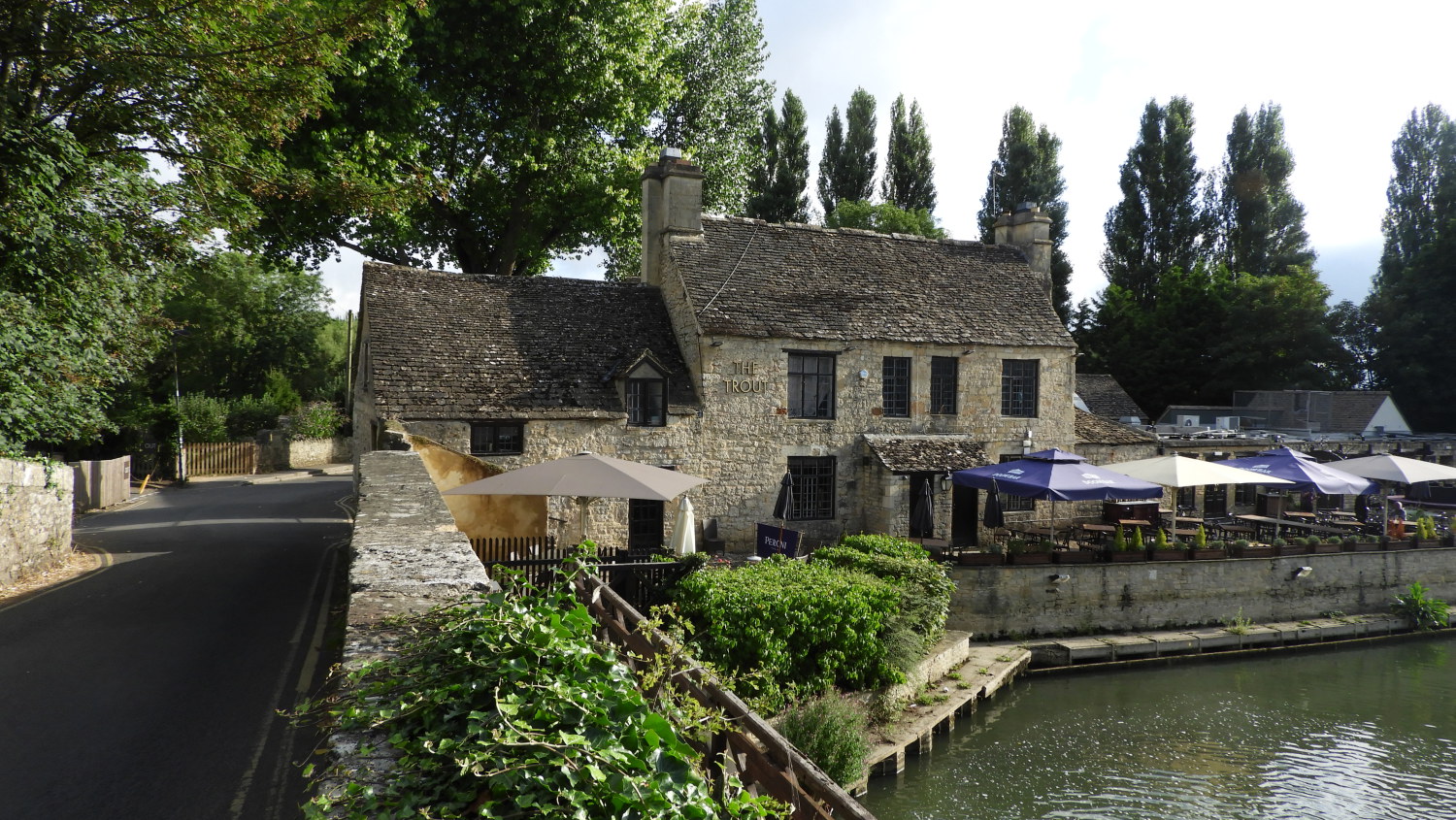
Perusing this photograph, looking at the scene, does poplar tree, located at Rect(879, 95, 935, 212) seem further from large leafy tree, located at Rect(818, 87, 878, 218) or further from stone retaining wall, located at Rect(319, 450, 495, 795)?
stone retaining wall, located at Rect(319, 450, 495, 795)

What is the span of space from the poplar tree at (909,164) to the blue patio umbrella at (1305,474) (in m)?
27.2

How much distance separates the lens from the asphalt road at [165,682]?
6680 mm

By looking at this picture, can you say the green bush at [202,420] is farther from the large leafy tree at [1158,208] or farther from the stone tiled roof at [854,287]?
the large leafy tree at [1158,208]

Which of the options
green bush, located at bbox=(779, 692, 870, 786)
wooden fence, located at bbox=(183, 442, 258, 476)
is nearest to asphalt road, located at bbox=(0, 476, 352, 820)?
green bush, located at bbox=(779, 692, 870, 786)

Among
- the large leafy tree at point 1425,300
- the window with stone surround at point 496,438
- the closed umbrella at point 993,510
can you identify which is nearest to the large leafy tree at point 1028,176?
the large leafy tree at point 1425,300

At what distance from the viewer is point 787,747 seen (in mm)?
4684

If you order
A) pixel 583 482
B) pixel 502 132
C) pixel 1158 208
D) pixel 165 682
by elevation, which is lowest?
pixel 165 682

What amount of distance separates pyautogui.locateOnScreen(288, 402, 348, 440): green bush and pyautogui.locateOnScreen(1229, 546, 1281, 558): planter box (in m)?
35.9

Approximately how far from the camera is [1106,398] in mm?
38656

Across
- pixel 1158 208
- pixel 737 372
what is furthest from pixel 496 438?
pixel 1158 208

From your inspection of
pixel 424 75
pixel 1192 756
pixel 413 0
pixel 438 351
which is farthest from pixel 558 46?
pixel 1192 756

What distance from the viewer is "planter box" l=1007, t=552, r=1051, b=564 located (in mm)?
17406

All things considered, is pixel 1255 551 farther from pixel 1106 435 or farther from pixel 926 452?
pixel 926 452

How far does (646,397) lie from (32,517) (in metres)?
11.3
